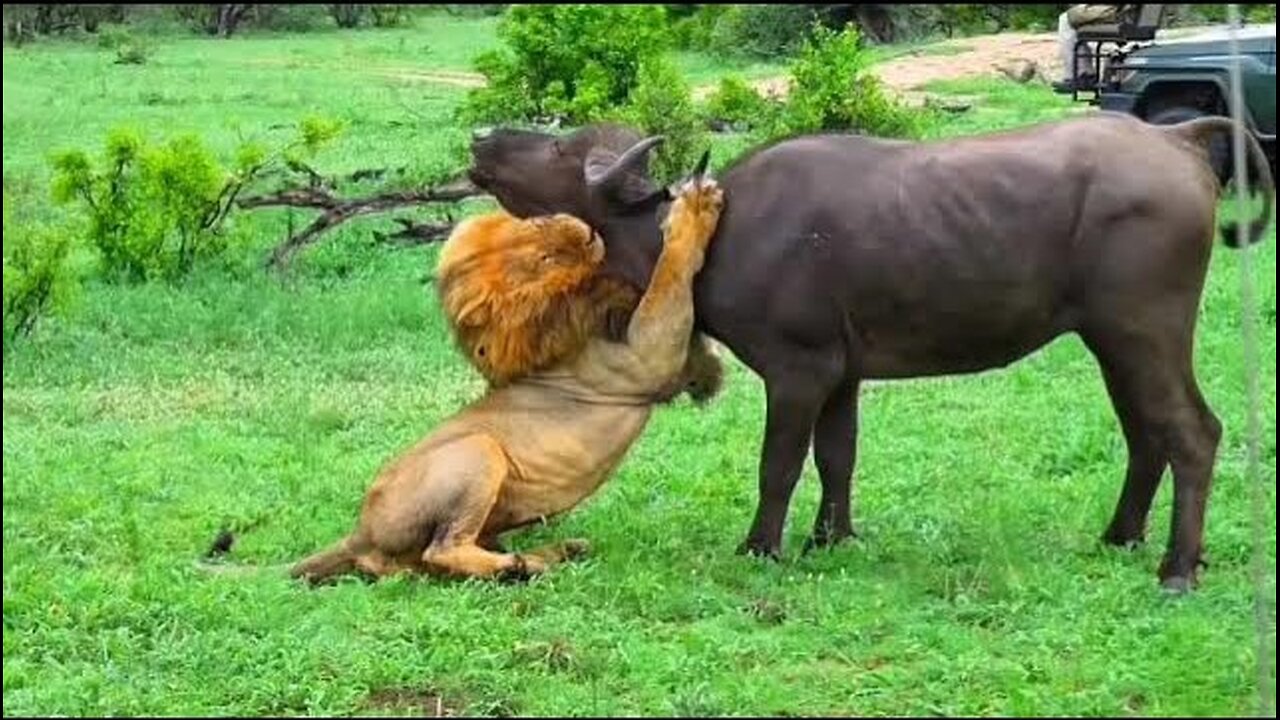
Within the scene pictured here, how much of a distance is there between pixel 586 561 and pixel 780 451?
67 cm

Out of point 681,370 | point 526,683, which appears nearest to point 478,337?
point 681,370

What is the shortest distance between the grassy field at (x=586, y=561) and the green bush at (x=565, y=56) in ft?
21.1

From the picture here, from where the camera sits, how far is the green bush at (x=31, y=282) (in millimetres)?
10297

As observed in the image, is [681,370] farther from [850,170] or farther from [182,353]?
[182,353]

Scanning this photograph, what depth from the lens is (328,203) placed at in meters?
12.4

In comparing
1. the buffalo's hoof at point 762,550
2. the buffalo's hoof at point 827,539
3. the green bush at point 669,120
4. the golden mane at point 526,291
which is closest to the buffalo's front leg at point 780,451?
the buffalo's hoof at point 762,550

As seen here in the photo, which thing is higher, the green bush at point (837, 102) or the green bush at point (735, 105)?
the green bush at point (837, 102)

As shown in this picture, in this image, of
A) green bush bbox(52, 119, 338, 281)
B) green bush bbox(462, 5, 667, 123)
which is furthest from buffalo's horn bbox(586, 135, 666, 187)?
green bush bbox(462, 5, 667, 123)

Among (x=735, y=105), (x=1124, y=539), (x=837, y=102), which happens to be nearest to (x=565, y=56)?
(x=735, y=105)

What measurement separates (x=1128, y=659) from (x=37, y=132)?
1531cm

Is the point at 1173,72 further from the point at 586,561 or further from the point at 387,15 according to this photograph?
the point at 387,15

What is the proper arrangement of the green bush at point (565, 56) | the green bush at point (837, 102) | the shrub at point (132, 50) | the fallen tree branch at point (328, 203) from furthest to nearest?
the shrub at point (132, 50) < the green bush at point (565, 56) < the green bush at point (837, 102) < the fallen tree branch at point (328, 203)

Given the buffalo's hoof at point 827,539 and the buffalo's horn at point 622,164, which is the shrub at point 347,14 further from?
the buffalo's hoof at point 827,539

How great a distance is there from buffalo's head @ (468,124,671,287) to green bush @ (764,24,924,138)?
25.2ft
